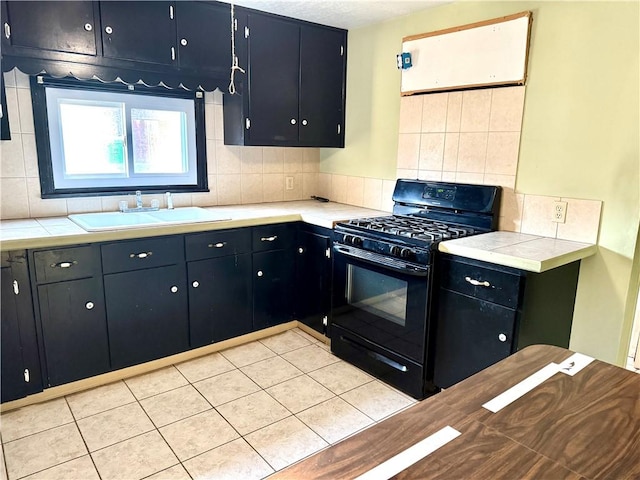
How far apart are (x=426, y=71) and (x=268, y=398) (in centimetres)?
222

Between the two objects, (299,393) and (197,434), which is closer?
(197,434)

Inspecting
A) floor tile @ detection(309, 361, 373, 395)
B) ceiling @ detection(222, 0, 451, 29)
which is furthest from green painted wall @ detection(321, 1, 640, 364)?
floor tile @ detection(309, 361, 373, 395)

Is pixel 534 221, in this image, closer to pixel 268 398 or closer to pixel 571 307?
pixel 571 307

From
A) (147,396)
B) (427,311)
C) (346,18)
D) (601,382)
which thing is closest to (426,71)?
(346,18)

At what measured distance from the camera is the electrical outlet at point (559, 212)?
233cm

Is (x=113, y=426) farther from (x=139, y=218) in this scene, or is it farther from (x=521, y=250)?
(x=521, y=250)

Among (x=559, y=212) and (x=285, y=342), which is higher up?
(x=559, y=212)

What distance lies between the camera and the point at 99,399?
2414 millimetres

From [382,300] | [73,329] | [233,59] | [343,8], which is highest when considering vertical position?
[343,8]

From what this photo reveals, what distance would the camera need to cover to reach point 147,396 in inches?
96.6

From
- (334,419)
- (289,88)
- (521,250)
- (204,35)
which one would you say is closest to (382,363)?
(334,419)

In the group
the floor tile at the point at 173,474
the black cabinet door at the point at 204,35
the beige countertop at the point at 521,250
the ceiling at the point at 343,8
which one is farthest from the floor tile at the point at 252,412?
the ceiling at the point at 343,8

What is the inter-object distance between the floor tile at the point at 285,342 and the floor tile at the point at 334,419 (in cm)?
70

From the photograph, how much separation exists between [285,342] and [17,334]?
1593mm
